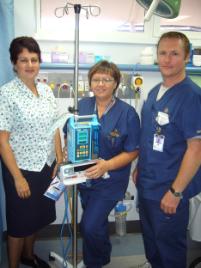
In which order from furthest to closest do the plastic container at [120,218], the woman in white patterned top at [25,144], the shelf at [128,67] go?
the plastic container at [120,218] < the shelf at [128,67] < the woman in white patterned top at [25,144]

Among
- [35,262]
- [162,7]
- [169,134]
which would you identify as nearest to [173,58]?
[162,7]

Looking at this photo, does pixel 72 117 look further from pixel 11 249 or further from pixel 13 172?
pixel 11 249

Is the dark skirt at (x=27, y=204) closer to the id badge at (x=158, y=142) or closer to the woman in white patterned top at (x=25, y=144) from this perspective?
the woman in white patterned top at (x=25, y=144)

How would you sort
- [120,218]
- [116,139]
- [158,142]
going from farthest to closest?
[120,218]
[116,139]
[158,142]

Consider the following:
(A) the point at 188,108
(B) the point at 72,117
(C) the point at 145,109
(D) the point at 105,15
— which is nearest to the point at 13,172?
(B) the point at 72,117

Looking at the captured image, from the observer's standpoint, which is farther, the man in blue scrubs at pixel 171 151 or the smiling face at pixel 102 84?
the smiling face at pixel 102 84

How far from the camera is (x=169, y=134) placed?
4.77 ft

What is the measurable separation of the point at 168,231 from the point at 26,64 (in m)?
1.15

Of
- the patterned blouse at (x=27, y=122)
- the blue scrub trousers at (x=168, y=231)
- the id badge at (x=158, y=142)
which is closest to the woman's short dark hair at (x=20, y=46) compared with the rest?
the patterned blouse at (x=27, y=122)

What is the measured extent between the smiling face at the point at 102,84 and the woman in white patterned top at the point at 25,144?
0.30 m

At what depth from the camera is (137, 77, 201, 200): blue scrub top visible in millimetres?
1395

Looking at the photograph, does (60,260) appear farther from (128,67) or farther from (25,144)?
(128,67)

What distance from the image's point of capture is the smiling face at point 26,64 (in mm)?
1571

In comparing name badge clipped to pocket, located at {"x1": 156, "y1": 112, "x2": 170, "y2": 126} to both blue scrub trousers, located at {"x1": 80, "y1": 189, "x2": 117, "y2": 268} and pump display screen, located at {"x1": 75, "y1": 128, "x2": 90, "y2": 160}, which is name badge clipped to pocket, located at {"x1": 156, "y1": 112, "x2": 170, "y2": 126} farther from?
blue scrub trousers, located at {"x1": 80, "y1": 189, "x2": 117, "y2": 268}
